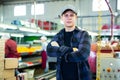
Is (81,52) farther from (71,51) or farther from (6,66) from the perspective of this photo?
(6,66)

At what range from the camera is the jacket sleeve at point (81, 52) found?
176 centimetres

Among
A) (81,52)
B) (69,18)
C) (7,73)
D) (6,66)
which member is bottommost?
(7,73)

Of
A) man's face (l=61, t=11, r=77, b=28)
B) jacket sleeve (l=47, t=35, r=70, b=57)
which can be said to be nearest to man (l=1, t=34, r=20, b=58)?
jacket sleeve (l=47, t=35, r=70, b=57)

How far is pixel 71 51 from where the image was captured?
1792mm

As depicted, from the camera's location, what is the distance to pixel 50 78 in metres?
6.04

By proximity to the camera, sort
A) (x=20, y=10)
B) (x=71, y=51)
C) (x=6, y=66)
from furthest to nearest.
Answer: (x=20, y=10) < (x=6, y=66) < (x=71, y=51)

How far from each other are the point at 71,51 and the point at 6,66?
303 cm

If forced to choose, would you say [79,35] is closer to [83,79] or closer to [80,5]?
[83,79]

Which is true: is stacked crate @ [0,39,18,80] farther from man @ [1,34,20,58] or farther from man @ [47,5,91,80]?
man @ [47,5,91,80]

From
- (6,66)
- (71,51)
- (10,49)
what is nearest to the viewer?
(71,51)

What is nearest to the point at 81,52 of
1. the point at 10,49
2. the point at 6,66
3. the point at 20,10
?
the point at 6,66

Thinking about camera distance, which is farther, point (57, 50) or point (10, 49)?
point (10, 49)

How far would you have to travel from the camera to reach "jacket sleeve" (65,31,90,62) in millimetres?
1761

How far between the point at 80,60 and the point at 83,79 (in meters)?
0.16
